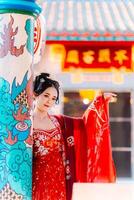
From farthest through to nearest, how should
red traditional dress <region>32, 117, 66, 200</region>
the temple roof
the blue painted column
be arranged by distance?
the temple roof, red traditional dress <region>32, 117, 66, 200</region>, the blue painted column

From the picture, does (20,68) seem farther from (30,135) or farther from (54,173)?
(54,173)

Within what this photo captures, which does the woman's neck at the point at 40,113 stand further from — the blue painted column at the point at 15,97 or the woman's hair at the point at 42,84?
the blue painted column at the point at 15,97

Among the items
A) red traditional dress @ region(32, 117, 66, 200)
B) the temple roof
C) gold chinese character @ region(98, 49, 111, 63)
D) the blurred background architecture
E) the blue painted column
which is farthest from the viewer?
gold chinese character @ region(98, 49, 111, 63)

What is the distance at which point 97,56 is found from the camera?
2.16m

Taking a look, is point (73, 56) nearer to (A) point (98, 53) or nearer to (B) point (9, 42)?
(A) point (98, 53)

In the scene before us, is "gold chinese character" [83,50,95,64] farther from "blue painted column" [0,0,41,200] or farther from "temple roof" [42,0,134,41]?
"blue painted column" [0,0,41,200]

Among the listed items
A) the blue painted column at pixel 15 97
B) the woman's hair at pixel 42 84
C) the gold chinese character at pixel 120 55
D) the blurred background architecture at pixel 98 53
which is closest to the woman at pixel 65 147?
the woman's hair at pixel 42 84

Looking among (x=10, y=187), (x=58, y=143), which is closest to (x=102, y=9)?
(x=58, y=143)

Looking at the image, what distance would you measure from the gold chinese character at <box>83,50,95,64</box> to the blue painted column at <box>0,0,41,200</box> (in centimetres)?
102

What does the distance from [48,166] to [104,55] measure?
100 cm

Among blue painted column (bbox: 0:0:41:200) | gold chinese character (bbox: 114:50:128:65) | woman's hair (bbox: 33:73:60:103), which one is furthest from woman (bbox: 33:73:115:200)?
gold chinese character (bbox: 114:50:128:65)

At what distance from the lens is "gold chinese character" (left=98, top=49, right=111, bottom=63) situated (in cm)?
212

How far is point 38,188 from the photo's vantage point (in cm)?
122

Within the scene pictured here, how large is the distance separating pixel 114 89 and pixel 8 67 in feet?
2.72
